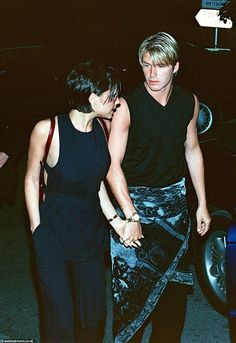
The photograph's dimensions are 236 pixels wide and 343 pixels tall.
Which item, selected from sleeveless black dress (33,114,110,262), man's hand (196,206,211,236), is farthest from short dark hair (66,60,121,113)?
man's hand (196,206,211,236)

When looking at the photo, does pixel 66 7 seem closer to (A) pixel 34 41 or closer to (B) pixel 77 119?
(A) pixel 34 41

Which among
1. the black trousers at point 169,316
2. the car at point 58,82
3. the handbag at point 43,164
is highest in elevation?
the handbag at point 43,164

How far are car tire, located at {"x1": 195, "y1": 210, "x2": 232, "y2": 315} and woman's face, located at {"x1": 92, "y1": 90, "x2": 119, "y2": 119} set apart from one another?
1.78 m

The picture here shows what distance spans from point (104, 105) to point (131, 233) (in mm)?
717

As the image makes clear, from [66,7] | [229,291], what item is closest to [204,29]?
[66,7]

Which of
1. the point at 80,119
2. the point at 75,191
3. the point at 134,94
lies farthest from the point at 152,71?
the point at 75,191

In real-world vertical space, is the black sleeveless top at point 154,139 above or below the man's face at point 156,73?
below

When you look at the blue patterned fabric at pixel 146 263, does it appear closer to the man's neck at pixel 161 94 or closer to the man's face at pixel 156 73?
the man's neck at pixel 161 94

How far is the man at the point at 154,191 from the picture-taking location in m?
3.72

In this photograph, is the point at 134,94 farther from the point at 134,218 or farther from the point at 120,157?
the point at 134,218

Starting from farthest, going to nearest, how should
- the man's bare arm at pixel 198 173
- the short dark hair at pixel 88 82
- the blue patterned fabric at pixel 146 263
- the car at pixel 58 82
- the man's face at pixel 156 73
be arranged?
the car at pixel 58 82, the man's bare arm at pixel 198 173, the blue patterned fabric at pixel 146 263, the man's face at pixel 156 73, the short dark hair at pixel 88 82

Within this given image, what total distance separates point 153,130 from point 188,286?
0.97 metres

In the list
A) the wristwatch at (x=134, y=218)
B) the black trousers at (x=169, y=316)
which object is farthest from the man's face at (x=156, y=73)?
the black trousers at (x=169, y=316)

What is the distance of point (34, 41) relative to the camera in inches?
984
